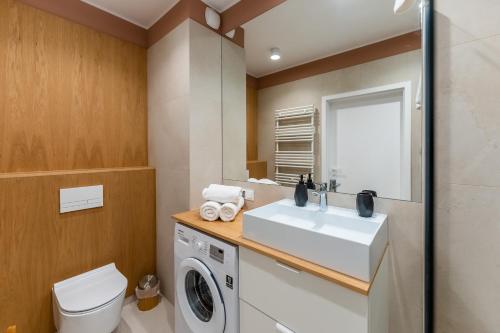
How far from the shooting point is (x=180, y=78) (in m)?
1.78

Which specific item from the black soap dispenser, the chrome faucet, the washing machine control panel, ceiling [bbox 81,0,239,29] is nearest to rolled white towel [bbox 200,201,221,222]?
the washing machine control panel

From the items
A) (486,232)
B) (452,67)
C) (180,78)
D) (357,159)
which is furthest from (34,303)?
(452,67)

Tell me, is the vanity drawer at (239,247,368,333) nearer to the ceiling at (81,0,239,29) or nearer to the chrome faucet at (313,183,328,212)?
the chrome faucet at (313,183,328,212)

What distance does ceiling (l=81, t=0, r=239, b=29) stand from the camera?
177 centimetres

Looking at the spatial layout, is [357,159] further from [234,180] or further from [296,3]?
[296,3]

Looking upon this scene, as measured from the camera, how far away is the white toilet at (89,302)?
1344mm

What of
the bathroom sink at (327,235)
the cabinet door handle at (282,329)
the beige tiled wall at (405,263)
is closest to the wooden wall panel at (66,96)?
the bathroom sink at (327,235)

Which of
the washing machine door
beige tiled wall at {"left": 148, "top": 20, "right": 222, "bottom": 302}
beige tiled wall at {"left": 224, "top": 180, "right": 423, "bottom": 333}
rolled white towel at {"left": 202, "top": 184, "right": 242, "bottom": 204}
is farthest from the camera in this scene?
beige tiled wall at {"left": 148, "top": 20, "right": 222, "bottom": 302}

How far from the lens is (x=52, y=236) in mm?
1602

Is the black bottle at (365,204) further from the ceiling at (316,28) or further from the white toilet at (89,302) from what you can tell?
the white toilet at (89,302)

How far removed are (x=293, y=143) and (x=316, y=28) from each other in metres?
0.76

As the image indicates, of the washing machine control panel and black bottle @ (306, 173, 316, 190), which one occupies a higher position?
black bottle @ (306, 173, 316, 190)

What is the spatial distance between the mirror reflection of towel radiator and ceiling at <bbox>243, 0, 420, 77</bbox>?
1.14 ft

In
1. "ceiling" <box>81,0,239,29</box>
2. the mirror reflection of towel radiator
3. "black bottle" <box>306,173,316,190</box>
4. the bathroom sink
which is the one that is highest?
"ceiling" <box>81,0,239,29</box>
